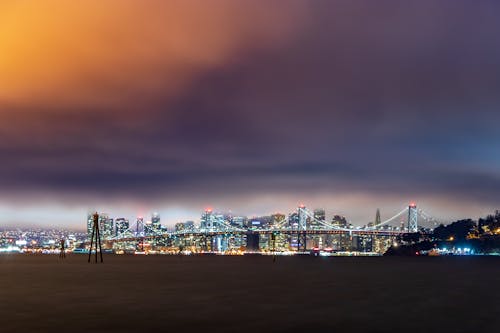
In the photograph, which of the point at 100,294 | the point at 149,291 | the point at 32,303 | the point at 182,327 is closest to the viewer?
the point at 182,327

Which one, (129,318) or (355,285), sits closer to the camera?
(129,318)

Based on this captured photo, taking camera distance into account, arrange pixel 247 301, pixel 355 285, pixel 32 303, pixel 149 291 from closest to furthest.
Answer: pixel 32 303, pixel 247 301, pixel 149 291, pixel 355 285

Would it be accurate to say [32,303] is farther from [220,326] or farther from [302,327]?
[302,327]

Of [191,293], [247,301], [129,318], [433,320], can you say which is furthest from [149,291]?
[433,320]

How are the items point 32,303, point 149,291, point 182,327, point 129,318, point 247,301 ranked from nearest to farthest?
point 182,327, point 129,318, point 32,303, point 247,301, point 149,291

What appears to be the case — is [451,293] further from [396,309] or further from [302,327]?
[302,327]

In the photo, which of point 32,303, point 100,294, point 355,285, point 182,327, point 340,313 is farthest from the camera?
point 355,285

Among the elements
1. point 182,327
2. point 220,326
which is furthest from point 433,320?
point 182,327

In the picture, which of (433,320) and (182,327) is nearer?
(182,327)
